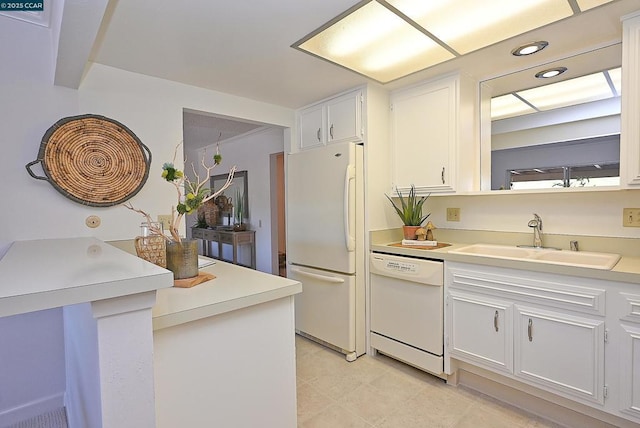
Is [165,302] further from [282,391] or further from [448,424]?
[448,424]

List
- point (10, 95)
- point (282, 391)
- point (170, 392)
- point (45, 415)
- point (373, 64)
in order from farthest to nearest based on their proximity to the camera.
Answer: point (373, 64)
point (45, 415)
point (10, 95)
point (282, 391)
point (170, 392)

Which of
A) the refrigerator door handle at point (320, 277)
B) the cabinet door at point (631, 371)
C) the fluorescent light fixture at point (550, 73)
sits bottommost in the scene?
the cabinet door at point (631, 371)

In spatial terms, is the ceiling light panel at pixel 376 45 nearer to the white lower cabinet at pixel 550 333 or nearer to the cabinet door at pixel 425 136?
the cabinet door at pixel 425 136

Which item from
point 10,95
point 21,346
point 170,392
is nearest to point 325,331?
point 170,392

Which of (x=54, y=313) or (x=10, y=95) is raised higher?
(x=10, y=95)

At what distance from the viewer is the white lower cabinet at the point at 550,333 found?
1464mm

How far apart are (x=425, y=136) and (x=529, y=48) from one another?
2.59 ft

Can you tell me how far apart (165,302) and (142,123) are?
1609 mm

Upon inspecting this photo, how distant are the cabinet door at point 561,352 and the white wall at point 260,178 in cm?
330

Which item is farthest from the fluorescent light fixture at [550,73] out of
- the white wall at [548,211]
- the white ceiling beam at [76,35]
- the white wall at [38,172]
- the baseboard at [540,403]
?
the white wall at [38,172]

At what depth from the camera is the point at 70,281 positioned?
68 cm

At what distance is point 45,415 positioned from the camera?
1.83 m

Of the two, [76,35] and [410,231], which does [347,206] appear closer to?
[410,231]

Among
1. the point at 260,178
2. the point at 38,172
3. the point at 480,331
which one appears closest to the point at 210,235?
the point at 260,178
